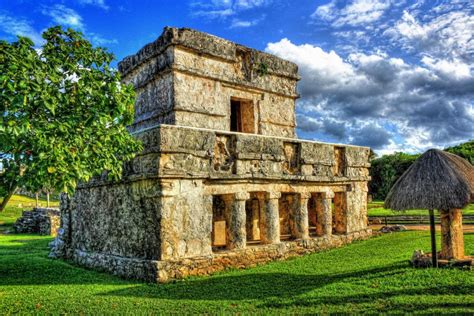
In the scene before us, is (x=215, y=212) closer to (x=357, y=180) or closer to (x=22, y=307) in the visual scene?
(x=357, y=180)

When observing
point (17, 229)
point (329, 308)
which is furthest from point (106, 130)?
point (17, 229)

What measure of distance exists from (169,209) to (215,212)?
390 centimetres

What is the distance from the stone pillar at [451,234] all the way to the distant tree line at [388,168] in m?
27.1

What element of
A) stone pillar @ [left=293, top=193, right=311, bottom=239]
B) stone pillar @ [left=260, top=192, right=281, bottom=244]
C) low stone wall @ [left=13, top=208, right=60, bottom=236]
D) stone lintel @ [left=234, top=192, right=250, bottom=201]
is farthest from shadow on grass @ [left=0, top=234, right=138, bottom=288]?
low stone wall @ [left=13, top=208, right=60, bottom=236]

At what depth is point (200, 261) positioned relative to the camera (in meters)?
8.94

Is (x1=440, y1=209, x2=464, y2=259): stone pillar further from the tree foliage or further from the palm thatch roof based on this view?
the tree foliage

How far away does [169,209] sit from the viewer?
28.1 ft

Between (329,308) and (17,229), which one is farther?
(17,229)

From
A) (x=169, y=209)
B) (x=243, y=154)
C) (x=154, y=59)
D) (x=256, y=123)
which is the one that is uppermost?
(x=154, y=59)

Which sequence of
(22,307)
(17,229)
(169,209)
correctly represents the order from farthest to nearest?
(17,229) < (169,209) < (22,307)

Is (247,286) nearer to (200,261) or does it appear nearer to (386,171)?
(200,261)

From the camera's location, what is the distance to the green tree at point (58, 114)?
5977 mm

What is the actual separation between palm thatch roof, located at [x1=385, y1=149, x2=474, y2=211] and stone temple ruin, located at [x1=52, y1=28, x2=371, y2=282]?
3.39 metres

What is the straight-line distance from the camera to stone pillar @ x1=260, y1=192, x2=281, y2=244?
10.8m
